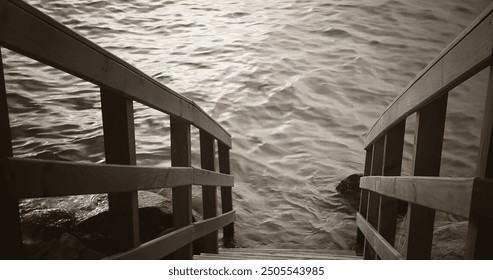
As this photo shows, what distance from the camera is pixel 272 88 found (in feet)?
39.4

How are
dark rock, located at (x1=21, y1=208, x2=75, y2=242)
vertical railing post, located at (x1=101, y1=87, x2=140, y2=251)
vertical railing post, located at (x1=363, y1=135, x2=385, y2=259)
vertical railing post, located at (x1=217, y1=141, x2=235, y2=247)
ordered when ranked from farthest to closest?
vertical railing post, located at (x1=217, y1=141, x2=235, y2=247)
dark rock, located at (x1=21, y1=208, x2=75, y2=242)
vertical railing post, located at (x1=363, y1=135, x2=385, y2=259)
vertical railing post, located at (x1=101, y1=87, x2=140, y2=251)

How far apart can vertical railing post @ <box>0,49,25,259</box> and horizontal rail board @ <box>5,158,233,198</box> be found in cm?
2

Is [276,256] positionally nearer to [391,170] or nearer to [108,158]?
[391,170]

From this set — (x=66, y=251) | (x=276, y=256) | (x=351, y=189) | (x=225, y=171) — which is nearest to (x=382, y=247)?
(x=276, y=256)

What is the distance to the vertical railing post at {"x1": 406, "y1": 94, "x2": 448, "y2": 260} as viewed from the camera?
1.62 metres

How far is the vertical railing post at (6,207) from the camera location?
1016 mm

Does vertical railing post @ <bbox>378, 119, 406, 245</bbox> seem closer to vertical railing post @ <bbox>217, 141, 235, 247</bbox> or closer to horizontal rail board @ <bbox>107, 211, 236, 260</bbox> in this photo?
horizontal rail board @ <bbox>107, 211, 236, 260</bbox>

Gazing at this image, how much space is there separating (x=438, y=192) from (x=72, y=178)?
1.10 meters

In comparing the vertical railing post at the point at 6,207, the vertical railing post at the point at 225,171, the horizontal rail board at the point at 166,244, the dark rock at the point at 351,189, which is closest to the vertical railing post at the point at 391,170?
the horizontal rail board at the point at 166,244

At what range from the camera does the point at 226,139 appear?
419 centimetres

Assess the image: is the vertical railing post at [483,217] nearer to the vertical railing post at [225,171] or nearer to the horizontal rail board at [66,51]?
the horizontal rail board at [66,51]

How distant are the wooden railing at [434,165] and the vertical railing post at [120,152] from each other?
42.5 inches

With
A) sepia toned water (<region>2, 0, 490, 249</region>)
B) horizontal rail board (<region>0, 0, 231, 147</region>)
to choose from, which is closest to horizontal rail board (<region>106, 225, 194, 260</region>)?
horizontal rail board (<region>0, 0, 231, 147</region>)

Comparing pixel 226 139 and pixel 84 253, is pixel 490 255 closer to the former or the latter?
pixel 84 253
